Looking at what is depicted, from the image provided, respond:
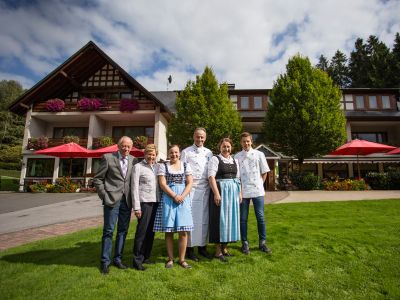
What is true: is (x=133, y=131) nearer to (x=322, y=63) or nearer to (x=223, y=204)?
(x=223, y=204)

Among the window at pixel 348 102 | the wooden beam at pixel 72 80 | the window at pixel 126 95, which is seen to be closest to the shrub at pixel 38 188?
the wooden beam at pixel 72 80

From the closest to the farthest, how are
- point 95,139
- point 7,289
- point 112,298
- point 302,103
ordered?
1. point 112,298
2. point 7,289
3. point 302,103
4. point 95,139

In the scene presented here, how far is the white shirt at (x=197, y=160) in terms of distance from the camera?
4.66m

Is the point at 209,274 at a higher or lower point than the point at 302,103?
lower

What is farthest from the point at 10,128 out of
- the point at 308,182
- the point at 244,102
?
the point at 308,182

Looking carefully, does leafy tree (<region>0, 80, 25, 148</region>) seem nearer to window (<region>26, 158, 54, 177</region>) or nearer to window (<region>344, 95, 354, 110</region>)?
window (<region>26, 158, 54, 177</region>)

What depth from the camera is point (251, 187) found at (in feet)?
16.1

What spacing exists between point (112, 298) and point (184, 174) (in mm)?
2024

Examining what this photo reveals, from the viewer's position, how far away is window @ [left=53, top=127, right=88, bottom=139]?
24875 mm

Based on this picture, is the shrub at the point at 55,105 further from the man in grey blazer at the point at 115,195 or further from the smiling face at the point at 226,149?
the smiling face at the point at 226,149

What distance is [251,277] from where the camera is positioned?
3662 mm

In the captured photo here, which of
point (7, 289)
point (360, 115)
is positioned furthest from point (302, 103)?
point (7, 289)

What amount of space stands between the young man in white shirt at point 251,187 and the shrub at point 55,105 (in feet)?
72.7

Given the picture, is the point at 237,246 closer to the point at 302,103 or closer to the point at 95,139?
the point at 302,103
